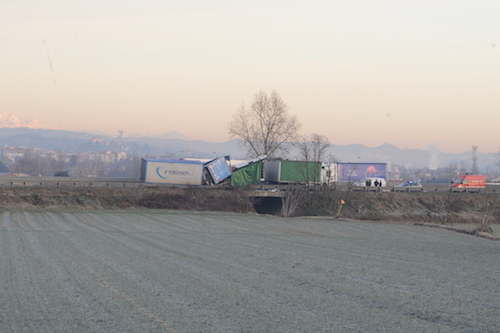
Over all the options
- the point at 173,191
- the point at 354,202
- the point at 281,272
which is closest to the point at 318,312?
the point at 281,272

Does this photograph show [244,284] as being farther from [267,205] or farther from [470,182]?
[470,182]

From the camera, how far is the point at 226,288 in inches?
510

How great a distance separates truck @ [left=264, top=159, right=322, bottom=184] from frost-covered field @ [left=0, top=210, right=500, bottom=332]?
1398 inches

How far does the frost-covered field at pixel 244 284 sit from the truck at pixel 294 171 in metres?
35.5

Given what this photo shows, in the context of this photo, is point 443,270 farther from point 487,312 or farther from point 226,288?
point 226,288

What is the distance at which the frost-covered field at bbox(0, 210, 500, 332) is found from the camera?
32.8 feet

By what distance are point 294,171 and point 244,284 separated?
48.9 m

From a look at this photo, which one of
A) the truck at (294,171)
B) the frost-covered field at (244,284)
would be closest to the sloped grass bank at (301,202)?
the truck at (294,171)

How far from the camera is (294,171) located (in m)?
61.9

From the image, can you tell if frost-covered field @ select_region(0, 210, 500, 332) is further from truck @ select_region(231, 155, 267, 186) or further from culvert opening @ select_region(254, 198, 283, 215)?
truck @ select_region(231, 155, 267, 186)

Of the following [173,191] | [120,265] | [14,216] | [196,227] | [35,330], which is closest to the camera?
[35,330]

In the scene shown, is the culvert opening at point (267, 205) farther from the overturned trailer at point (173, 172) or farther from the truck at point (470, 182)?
the truck at point (470, 182)

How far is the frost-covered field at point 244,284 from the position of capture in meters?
10.0

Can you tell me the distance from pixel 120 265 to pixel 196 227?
610 inches
